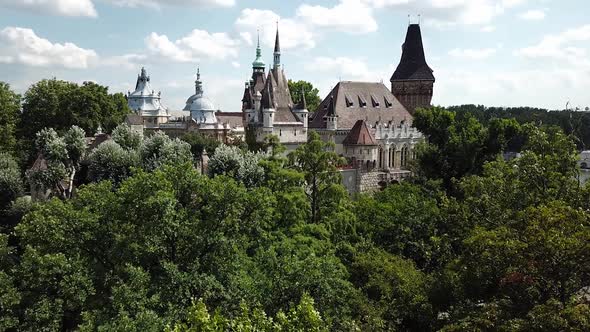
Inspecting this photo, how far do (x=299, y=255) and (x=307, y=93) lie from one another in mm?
57765

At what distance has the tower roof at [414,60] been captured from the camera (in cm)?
6675

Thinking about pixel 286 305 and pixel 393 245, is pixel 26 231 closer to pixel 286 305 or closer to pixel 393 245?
pixel 286 305

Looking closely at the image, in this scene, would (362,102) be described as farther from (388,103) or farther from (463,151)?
(463,151)

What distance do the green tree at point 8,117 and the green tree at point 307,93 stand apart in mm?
35517

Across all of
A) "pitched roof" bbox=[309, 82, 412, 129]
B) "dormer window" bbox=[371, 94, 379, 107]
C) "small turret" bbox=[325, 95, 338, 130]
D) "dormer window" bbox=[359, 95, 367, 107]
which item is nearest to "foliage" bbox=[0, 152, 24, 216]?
"small turret" bbox=[325, 95, 338, 130]

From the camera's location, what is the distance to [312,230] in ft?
83.1

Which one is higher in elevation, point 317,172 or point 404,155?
point 404,155

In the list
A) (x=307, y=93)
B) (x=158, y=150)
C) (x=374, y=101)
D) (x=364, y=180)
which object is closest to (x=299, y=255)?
(x=158, y=150)

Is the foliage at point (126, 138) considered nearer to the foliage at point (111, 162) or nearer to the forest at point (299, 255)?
the foliage at point (111, 162)

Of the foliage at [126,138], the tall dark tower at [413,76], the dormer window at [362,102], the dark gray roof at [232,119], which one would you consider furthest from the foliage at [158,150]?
the tall dark tower at [413,76]

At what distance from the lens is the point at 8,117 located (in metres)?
44.0

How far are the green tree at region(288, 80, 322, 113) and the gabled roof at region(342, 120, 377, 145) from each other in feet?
78.3

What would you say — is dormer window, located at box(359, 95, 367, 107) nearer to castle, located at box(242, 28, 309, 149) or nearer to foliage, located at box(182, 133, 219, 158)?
castle, located at box(242, 28, 309, 149)

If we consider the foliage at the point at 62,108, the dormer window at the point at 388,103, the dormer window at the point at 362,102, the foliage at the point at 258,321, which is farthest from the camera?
the dormer window at the point at 388,103
